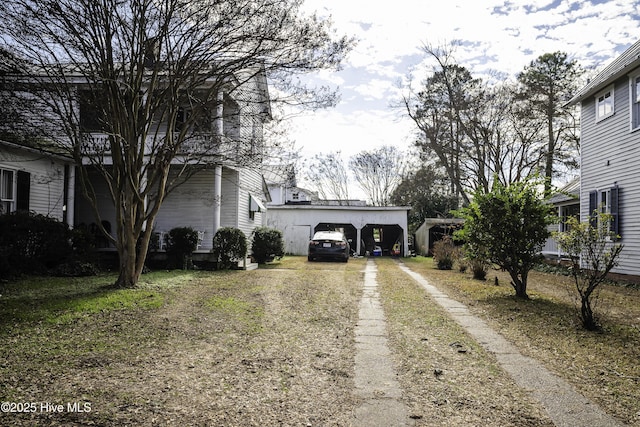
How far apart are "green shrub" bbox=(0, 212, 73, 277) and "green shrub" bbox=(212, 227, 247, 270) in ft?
13.9

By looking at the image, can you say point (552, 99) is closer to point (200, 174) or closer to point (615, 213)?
point (615, 213)

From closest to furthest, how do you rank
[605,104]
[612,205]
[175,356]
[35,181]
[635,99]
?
[175,356]
[635,99]
[35,181]
[612,205]
[605,104]

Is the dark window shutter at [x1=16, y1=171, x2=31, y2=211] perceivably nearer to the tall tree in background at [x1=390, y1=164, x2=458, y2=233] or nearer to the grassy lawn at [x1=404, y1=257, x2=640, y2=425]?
the grassy lawn at [x1=404, y1=257, x2=640, y2=425]

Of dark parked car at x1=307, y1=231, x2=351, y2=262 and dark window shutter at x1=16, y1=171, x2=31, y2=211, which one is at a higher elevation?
dark window shutter at x1=16, y1=171, x2=31, y2=211

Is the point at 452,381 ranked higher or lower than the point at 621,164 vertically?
lower

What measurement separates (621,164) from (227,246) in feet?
41.6

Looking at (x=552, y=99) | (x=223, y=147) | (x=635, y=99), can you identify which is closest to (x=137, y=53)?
Answer: (x=223, y=147)

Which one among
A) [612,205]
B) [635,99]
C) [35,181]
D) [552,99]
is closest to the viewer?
[635,99]

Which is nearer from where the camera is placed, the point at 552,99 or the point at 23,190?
the point at 23,190

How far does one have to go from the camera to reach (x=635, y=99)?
13359 millimetres

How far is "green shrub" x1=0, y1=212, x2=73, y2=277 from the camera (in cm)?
1068

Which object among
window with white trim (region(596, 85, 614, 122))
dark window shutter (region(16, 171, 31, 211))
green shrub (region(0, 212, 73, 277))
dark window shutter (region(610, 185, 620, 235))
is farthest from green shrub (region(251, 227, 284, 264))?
window with white trim (region(596, 85, 614, 122))

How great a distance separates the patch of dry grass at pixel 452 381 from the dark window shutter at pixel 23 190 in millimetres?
11563

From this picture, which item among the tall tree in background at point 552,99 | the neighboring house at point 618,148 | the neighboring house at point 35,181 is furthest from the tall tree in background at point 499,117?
the neighboring house at point 35,181
